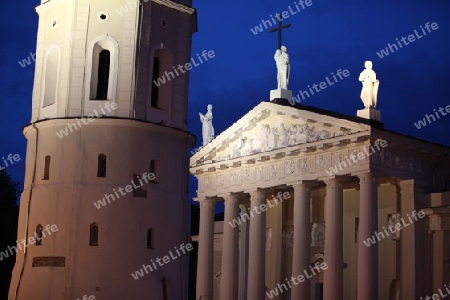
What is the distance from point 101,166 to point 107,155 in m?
0.33

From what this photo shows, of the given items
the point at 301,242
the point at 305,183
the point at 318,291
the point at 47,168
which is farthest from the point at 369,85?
the point at 47,168

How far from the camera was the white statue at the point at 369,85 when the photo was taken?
3391 cm

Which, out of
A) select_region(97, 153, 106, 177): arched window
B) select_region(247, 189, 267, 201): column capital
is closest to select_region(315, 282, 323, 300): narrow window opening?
select_region(247, 189, 267, 201): column capital

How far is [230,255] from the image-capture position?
127ft

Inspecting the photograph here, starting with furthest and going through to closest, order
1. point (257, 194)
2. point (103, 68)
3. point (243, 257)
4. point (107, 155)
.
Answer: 1. point (243, 257)
2. point (257, 194)
3. point (103, 68)
4. point (107, 155)

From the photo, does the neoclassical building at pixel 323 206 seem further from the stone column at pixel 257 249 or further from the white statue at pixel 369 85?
the white statue at pixel 369 85

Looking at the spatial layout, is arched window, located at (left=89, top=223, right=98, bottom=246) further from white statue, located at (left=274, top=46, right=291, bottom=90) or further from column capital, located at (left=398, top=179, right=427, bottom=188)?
white statue, located at (left=274, top=46, right=291, bottom=90)

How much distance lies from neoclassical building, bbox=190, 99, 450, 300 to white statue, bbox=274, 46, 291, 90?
4.10ft

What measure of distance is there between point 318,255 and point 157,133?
21224 millimetres

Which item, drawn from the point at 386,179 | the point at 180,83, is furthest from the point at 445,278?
the point at 180,83

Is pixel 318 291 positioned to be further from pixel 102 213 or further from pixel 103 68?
pixel 102 213

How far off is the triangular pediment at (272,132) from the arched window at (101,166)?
16.7m

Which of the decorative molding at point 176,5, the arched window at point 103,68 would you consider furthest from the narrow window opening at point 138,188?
the decorative molding at point 176,5

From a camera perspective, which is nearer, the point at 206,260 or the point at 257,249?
the point at 257,249
